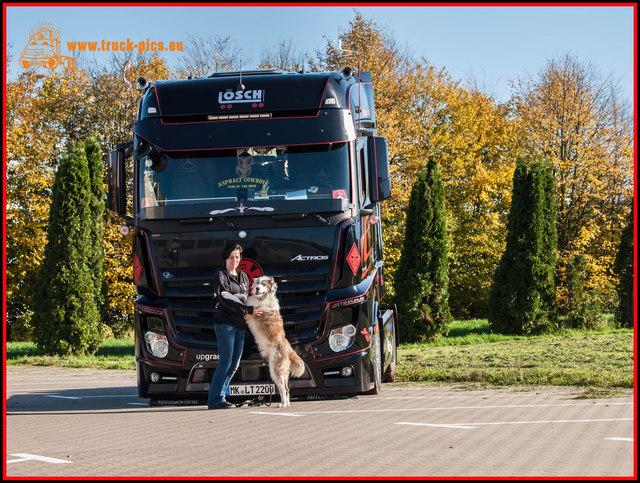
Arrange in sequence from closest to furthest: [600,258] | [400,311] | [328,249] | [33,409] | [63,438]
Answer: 1. [63,438]
2. [328,249]
3. [33,409]
4. [400,311]
5. [600,258]

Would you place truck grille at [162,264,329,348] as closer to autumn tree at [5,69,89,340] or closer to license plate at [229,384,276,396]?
license plate at [229,384,276,396]

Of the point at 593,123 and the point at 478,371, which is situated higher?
the point at 593,123

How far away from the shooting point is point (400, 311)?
2709cm

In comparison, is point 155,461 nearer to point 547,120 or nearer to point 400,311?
point 400,311

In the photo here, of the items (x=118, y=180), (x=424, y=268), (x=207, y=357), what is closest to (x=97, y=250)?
(x=424, y=268)

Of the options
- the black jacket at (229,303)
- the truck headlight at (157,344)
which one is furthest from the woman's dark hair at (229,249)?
the truck headlight at (157,344)

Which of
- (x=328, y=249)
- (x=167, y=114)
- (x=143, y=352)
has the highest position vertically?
(x=167, y=114)

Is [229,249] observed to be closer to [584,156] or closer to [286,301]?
[286,301]

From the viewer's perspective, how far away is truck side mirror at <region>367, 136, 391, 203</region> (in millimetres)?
10289

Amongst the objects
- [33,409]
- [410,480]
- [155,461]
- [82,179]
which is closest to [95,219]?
[82,179]

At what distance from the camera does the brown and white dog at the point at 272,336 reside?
9664mm

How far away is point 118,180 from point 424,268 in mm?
17885

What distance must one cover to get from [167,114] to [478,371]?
844cm

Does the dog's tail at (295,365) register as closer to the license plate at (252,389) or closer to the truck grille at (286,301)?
the truck grille at (286,301)
